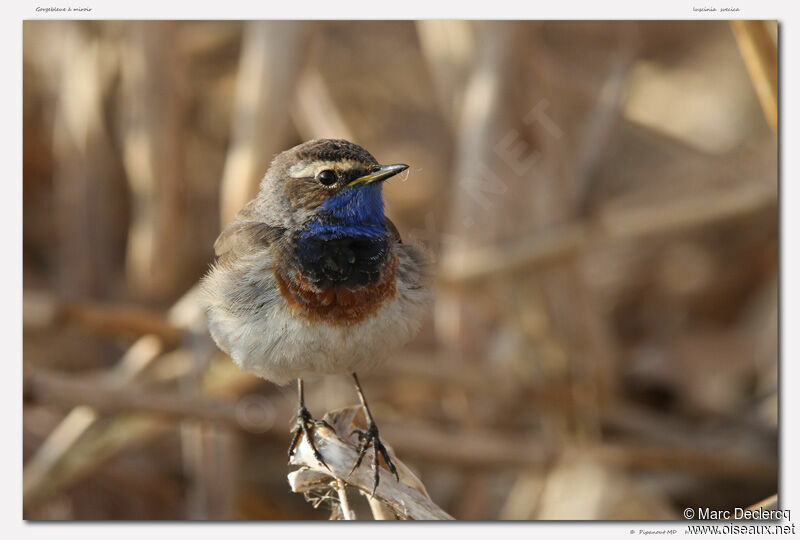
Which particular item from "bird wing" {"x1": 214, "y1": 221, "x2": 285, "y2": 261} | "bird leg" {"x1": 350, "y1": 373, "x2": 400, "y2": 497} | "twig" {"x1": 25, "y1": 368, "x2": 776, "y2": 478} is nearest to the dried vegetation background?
"twig" {"x1": 25, "y1": 368, "x2": 776, "y2": 478}

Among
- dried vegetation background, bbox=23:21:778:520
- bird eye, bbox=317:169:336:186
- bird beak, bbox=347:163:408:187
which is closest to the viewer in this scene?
bird beak, bbox=347:163:408:187

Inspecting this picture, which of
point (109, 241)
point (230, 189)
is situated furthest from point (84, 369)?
point (230, 189)

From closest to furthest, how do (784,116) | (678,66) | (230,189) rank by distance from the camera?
(784,116) → (230,189) → (678,66)

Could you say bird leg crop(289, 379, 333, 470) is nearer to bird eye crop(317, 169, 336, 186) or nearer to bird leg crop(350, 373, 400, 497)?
→ bird leg crop(350, 373, 400, 497)

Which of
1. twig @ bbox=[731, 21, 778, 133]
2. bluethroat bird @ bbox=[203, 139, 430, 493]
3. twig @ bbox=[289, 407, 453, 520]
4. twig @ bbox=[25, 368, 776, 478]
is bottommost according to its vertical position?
twig @ bbox=[25, 368, 776, 478]

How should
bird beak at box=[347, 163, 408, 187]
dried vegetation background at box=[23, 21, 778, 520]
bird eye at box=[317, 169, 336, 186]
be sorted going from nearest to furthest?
bird beak at box=[347, 163, 408, 187] < bird eye at box=[317, 169, 336, 186] < dried vegetation background at box=[23, 21, 778, 520]

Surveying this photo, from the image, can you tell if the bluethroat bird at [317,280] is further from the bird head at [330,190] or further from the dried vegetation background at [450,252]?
the dried vegetation background at [450,252]

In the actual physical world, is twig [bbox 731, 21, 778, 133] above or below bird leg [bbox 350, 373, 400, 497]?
above
